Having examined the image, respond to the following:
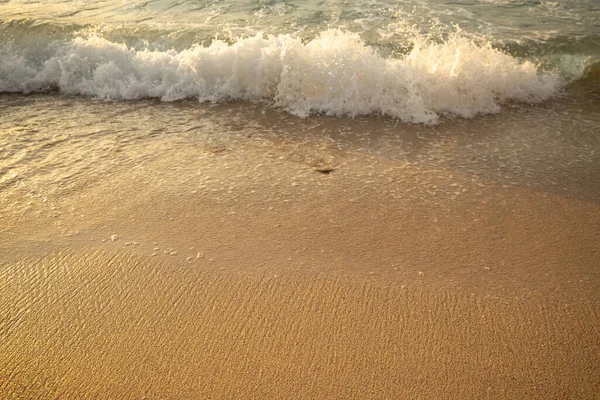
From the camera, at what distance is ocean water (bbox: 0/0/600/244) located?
4027 millimetres

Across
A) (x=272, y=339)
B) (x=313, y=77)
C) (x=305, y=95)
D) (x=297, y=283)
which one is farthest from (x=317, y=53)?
(x=272, y=339)

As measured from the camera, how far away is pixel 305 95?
548 centimetres

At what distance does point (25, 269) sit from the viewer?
293 cm

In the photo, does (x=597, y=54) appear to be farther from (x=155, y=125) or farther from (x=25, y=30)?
(x=25, y=30)

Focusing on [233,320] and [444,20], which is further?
[444,20]

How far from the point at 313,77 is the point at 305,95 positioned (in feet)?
0.86

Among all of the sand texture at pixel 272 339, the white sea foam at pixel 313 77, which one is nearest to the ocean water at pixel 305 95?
the white sea foam at pixel 313 77

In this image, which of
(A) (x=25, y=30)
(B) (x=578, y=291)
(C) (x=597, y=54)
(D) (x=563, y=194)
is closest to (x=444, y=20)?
(C) (x=597, y=54)

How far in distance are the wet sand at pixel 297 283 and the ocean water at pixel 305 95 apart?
9 cm

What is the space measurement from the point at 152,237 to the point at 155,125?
2.06m

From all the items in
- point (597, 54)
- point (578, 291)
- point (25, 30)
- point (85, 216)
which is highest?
point (25, 30)

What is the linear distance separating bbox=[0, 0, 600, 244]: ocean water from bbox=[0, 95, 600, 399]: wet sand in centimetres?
9

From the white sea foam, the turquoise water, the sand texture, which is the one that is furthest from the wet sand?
the turquoise water

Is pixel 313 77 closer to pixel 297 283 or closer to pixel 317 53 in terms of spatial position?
pixel 317 53
